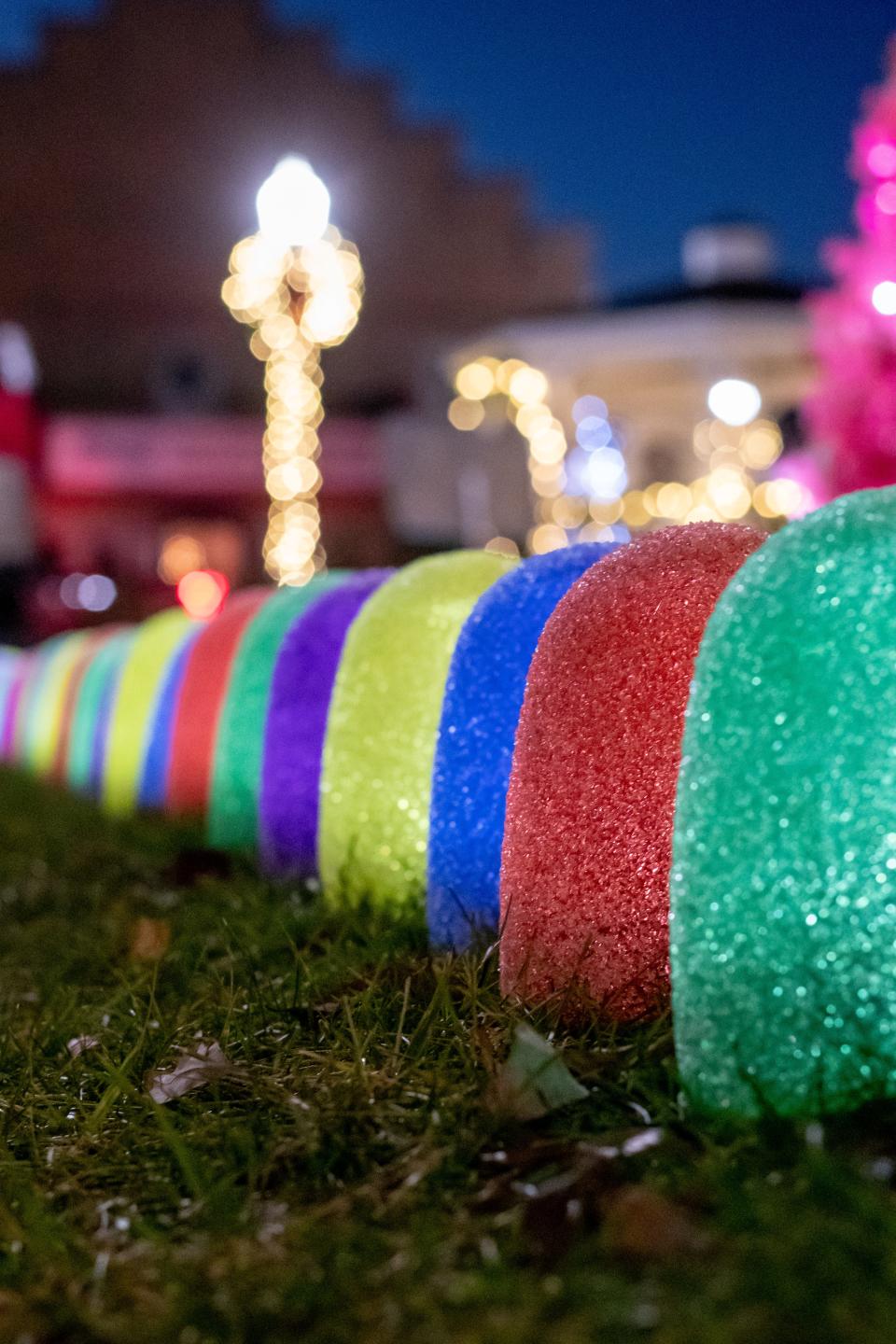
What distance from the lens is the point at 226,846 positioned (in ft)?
11.7

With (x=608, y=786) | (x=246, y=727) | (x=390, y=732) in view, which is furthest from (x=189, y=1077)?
(x=246, y=727)

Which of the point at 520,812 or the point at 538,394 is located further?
the point at 538,394

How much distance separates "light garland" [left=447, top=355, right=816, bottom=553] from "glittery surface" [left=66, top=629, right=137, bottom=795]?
19.4ft

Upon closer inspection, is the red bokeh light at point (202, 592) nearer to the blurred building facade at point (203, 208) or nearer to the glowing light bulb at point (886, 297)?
the blurred building facade at point (203, 208)

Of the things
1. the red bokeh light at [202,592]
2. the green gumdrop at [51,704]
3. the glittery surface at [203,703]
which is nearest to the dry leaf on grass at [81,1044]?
the glittery surface at [203,703]

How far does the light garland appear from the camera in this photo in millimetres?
11875

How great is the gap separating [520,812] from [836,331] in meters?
5.13

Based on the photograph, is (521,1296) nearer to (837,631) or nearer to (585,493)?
(837,631)

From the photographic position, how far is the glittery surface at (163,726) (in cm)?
441

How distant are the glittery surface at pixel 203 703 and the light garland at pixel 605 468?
7.31m

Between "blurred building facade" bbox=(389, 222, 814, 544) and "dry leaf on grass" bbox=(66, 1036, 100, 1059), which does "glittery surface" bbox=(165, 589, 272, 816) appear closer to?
"dry leaf on grass" bbox=(66, 1036, 100, 1059)

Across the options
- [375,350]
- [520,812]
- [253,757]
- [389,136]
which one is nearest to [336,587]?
[253,757]

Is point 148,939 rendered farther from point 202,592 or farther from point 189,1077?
point 202,592

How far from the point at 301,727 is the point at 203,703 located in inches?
50.1
